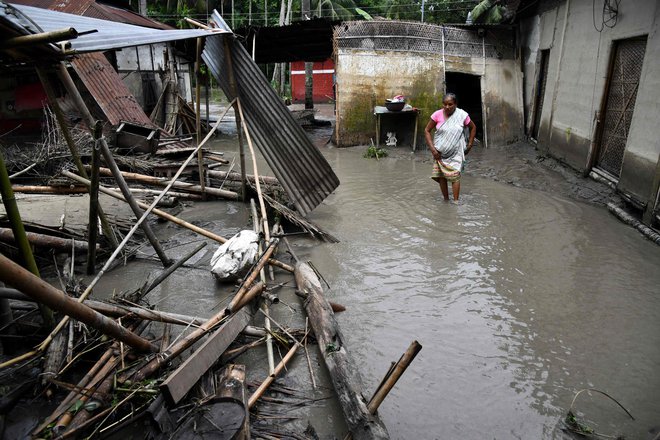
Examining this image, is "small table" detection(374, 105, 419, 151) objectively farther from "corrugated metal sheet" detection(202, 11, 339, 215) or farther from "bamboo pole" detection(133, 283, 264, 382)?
"bamboo pole" detection(133, 283, 264, 382)

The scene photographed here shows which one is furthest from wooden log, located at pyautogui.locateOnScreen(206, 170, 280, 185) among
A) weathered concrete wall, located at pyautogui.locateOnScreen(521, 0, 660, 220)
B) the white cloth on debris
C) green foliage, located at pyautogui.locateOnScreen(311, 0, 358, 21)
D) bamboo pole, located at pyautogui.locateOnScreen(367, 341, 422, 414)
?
green foliage, located at pyautogui.locateOnScreen(311, 0, 358, 21)

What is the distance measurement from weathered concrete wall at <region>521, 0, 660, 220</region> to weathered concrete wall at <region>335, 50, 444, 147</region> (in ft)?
8.30

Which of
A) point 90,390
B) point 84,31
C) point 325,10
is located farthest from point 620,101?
point 325,10

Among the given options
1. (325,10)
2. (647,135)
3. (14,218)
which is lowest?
(14,218)

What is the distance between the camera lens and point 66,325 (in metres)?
3.11

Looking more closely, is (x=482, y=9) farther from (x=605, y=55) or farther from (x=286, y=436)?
(x=286, y=436)

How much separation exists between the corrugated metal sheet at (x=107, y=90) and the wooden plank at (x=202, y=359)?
7237mm

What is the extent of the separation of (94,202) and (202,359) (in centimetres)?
192

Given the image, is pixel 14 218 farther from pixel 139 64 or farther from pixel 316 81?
pixel 316 81

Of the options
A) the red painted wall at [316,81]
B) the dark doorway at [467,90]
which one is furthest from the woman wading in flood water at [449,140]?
the red painted wall at [316,81]

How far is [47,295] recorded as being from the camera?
201 cm

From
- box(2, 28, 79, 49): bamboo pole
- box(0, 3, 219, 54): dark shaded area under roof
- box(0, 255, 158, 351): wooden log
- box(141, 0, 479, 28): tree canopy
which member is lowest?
box(0, 255, 158, 351): wooden log

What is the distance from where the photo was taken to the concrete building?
11289mm

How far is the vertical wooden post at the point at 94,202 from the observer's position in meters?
3.62
